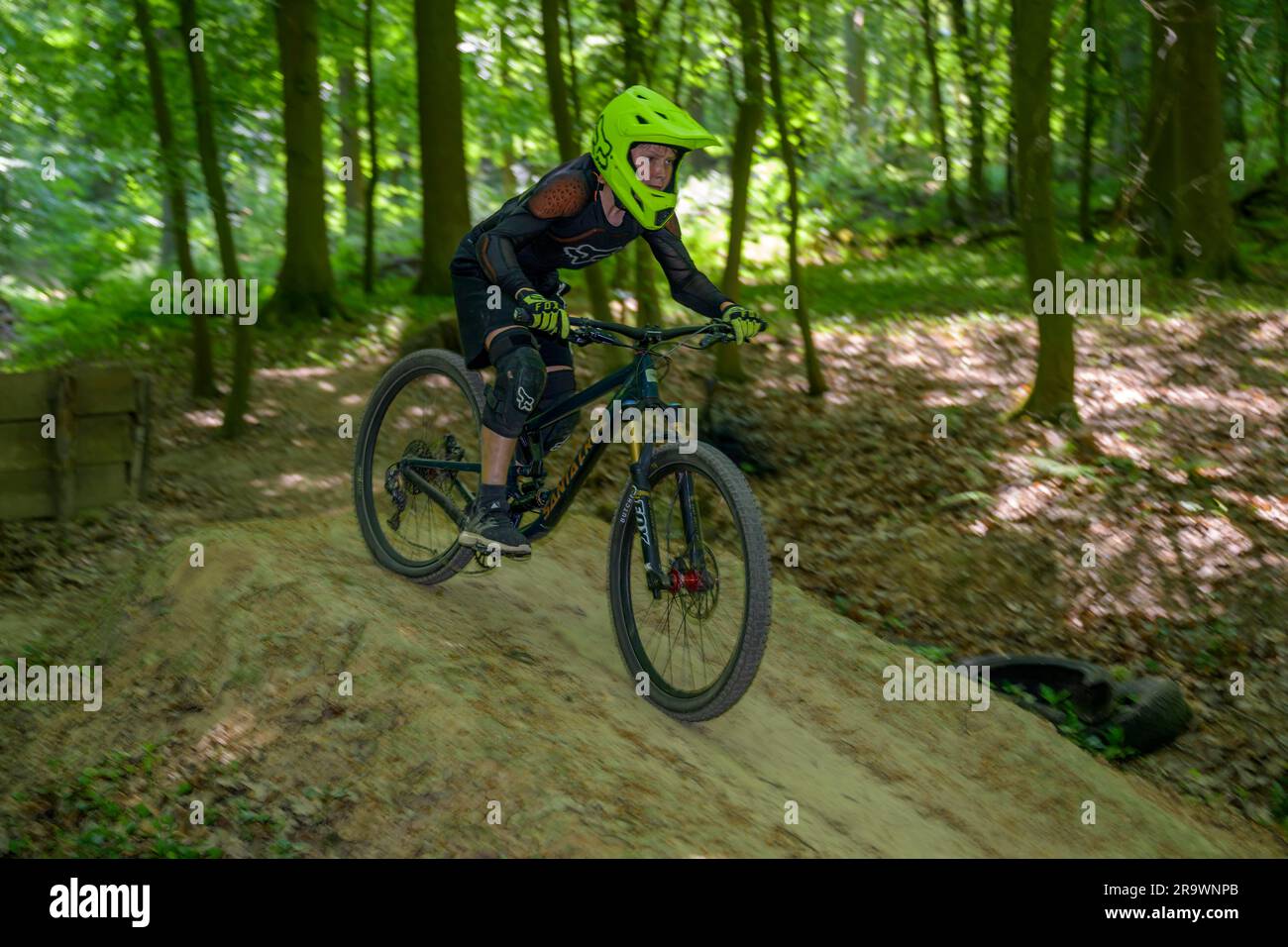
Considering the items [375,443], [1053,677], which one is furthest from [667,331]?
[1053,677]

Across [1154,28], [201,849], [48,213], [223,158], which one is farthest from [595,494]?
[48,213]

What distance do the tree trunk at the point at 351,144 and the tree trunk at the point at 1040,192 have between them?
13.2 metres

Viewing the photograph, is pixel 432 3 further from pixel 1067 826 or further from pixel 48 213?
pixel 1067 826

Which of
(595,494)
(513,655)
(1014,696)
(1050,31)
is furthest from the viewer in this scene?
(1050,31)

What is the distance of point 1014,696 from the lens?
787cm

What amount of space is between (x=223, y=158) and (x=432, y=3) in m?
3.60

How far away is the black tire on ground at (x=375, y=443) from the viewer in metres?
6.26

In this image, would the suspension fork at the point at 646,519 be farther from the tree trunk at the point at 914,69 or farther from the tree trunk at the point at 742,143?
the tree trunk at the point at 914,69

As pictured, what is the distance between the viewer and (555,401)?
19.4 ft

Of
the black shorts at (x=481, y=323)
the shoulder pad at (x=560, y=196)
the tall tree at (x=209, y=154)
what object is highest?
the tall tree at (x=209, y=154)

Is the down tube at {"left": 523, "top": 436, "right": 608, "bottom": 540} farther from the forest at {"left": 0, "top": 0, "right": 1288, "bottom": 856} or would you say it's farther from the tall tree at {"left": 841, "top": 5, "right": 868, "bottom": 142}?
the tall tree at {"left": 841, "top": 5, "right": 868, "bottom": 142}

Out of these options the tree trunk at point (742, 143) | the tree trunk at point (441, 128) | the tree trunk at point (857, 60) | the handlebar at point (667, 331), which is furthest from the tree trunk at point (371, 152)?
the tree trunk at point (857, 60)

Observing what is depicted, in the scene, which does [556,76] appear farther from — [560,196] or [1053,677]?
[1053,677]
